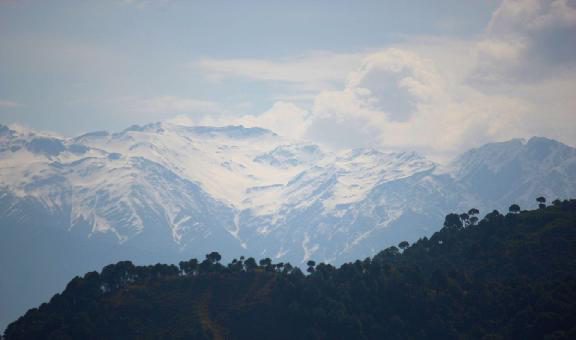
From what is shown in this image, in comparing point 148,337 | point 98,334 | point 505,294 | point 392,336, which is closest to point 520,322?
point 505,294

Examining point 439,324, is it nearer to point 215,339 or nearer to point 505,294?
point 505,294

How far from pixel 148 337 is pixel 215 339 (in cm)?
2028

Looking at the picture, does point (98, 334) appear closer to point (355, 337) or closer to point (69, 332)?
point (69, 332)

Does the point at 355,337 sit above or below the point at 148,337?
below

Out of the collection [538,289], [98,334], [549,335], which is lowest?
[549,335]

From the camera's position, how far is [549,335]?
17250 centimetres

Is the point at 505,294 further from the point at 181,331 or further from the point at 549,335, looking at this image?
the point at 181,331

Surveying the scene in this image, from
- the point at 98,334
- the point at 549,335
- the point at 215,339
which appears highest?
the point at 98,334

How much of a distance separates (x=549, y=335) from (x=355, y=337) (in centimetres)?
5610

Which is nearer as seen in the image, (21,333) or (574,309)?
(574,309)

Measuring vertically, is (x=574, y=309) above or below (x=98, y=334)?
below

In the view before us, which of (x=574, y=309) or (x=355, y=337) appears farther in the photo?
(x=355, y=337)

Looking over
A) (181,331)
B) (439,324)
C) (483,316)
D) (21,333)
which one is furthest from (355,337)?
(21,333)

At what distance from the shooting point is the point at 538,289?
194 meters
